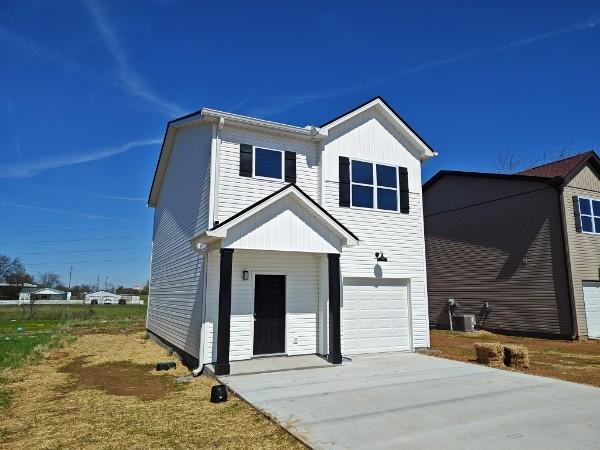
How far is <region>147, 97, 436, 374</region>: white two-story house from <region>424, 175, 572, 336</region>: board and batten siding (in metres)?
7.71

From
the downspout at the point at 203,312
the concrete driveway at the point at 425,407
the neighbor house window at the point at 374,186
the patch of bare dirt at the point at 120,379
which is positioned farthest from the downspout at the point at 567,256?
the patch of bare dirt at the point at 120,379

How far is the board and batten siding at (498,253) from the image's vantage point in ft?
54.4

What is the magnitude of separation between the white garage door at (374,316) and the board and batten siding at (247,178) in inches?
120

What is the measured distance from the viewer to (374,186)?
12.1 metres

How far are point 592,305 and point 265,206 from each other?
50.5 feet

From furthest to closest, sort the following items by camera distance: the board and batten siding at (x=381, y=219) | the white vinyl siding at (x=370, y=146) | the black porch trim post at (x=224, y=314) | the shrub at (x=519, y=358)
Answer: the white vinyl siding at (x=370, y=146) < the board and batten siding at (x=381, y=219) < the shrub at (x=519, y=358) < the black porch trim post at (x=224, y=314)

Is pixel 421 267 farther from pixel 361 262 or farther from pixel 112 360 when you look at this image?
pixel 112 360

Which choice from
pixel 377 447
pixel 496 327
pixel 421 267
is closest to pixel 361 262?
pixel 421 267

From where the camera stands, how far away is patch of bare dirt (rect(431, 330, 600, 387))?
9.31m

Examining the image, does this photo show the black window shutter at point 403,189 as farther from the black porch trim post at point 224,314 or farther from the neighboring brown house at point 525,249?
the neighboring brown house at point 525,249

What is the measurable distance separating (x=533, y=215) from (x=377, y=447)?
1625cm

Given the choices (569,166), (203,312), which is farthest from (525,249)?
(203,312)

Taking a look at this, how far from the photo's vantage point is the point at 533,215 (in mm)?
17406

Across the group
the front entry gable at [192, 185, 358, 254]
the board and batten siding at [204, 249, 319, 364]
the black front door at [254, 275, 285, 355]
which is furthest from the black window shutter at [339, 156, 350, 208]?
the black front door at [254, 275, 285, 355]
